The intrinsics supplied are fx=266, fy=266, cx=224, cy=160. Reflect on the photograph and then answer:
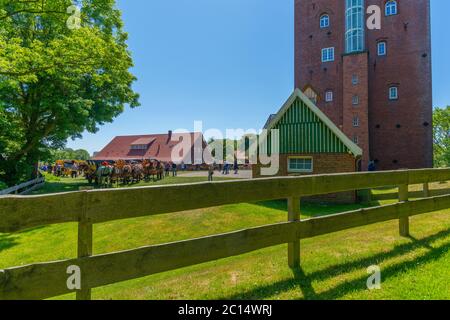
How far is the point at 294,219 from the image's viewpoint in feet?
11.3

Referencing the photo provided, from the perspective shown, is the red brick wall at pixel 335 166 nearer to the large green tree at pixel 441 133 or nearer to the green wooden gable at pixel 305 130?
the green wooden gable at pixel 305 130

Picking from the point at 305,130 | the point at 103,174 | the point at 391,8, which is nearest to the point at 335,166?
the point at 305,130

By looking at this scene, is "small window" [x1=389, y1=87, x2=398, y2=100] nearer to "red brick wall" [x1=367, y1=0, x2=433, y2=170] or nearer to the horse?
"red brick wall" [x1=367, y1=0, x2=433, y2=170]

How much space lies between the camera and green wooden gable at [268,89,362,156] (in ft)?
46.0

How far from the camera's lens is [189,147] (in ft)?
168

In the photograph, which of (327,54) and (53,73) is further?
(327,54)

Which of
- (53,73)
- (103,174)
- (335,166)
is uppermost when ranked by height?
(53,73)

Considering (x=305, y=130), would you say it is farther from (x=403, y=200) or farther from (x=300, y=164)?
(x=403, y=200)

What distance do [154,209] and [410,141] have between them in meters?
32.1

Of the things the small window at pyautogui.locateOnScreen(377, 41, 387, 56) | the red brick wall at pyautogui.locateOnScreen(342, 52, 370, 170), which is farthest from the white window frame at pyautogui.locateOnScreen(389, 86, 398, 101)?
the small window at pyautogui.locateOnScreen(377, 41, 387, 56)

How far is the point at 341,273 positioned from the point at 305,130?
39.7 feet

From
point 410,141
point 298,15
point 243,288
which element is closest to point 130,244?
point 243,288

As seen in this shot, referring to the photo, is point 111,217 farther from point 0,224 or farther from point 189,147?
point 189,147

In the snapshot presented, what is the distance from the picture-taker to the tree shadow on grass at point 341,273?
2824 mm
